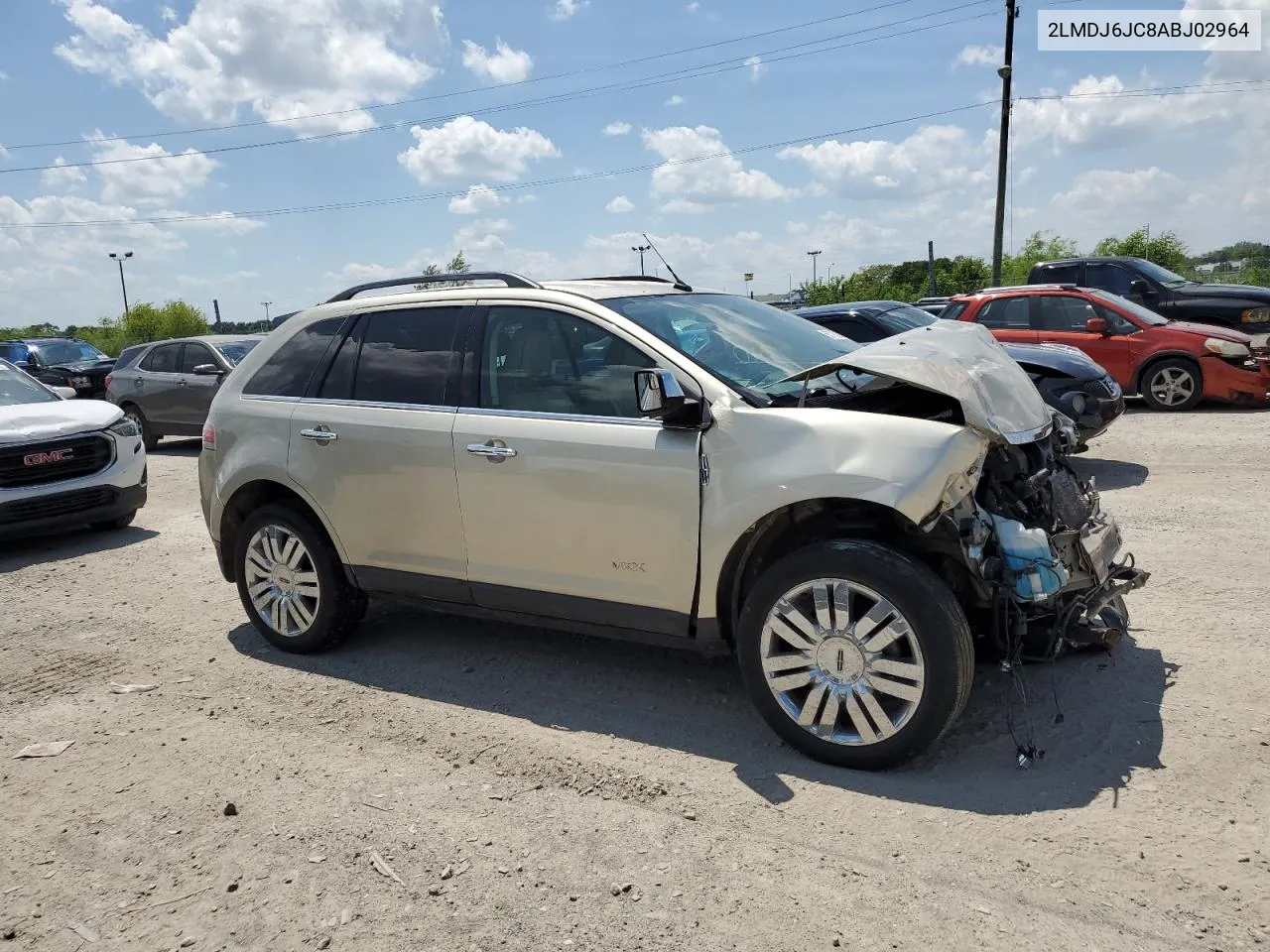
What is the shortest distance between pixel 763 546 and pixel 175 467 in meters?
11.4

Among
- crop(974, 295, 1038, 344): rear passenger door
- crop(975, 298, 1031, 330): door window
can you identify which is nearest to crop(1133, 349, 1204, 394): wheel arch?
crop(974, 295, 1038, 344): rear passenger door

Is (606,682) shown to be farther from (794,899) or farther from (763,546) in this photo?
(794,899)

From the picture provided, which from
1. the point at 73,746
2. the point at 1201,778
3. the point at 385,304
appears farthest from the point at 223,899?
the point at 1201,778

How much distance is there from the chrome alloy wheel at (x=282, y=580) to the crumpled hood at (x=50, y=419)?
404cm

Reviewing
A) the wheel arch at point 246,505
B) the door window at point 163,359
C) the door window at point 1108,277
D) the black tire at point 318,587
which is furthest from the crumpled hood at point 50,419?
the door window at point 1108,277

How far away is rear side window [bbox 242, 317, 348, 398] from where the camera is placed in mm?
5266

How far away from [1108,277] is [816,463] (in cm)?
1393

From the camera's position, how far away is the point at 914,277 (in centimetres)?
6406

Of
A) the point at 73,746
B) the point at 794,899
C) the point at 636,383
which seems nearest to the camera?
the point at 794,899

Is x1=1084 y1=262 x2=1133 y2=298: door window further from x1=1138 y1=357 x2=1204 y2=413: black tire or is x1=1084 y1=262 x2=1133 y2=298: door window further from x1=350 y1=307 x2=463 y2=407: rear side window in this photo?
x1=350 y1=307 x2=463 y2=407: rear side window

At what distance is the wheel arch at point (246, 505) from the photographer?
208 inches

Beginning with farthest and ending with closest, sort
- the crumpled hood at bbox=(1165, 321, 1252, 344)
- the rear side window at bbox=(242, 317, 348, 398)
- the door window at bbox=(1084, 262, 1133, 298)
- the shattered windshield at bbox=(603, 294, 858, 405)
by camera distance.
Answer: the door window at bbox=(1084, 262, 1133, 298) < the crumpled hood at bbox=(1165, 321, 1252, 344) < the rear side window at bbox=(242, 317, 348, 398) < the shattered windshield at bbox=(603, 294, 858, 405)

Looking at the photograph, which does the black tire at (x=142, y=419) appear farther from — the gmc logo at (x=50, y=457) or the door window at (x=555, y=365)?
the door window at (x=555, y=365)

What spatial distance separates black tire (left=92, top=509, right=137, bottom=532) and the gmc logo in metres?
0.68
